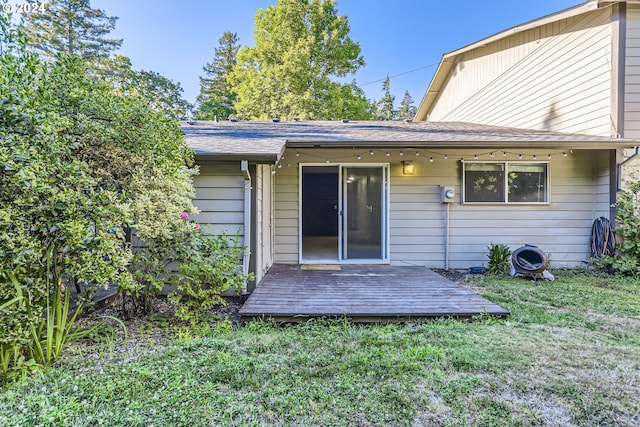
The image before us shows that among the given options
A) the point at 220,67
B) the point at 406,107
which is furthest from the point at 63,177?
the point at 406,107

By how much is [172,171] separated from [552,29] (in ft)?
25.8

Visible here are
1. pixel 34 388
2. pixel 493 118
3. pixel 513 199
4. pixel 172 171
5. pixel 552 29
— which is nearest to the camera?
pixel 34 388

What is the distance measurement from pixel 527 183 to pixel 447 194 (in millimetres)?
1543

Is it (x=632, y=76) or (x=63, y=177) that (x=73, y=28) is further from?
(x=632, y=76)

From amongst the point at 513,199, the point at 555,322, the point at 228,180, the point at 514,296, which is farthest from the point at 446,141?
the point at 228,180

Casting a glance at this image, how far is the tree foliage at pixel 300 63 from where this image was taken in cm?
1412

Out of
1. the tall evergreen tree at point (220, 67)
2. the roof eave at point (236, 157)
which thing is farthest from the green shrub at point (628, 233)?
the tall evergreen tree at point (220, 67)

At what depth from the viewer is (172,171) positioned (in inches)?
116

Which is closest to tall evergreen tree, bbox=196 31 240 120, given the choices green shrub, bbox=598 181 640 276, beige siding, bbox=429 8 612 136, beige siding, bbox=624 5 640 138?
beige siding, bbox=429 8 612 136

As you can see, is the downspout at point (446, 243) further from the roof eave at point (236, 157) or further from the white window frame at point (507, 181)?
the roof eave at point (236, 157)

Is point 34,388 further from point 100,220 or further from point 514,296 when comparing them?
point 514,296

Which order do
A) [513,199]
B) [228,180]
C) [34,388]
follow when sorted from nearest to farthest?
[34,388], [228,180], [513,199]

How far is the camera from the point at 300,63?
1403 centimetres

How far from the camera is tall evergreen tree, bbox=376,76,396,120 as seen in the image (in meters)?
31.1
